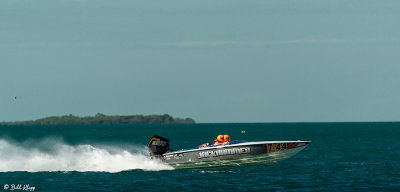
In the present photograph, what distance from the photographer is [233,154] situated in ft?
120

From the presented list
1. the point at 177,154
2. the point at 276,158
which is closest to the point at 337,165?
the point at 276,158

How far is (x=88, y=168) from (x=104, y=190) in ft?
30.1

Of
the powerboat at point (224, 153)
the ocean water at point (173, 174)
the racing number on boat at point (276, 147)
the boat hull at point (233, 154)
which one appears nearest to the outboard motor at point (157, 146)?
the powerboat at point (224, 153)

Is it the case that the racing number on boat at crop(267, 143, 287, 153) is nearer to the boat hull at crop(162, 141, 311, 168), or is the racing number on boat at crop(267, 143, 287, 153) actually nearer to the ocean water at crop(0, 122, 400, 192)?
the boat hull at crop(162, 141, 311, 168)

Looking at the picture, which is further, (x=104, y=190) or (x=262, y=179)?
(x=262, y=179)

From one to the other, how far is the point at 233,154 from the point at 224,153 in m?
0.60

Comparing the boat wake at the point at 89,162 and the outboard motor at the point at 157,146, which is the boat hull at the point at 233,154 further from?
the boat wake at the point at 89,162

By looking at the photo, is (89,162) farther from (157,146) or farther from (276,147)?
A: (276,147)

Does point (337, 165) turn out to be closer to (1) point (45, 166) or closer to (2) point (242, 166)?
(2) point (242, 166)

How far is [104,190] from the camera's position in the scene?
3092cm
